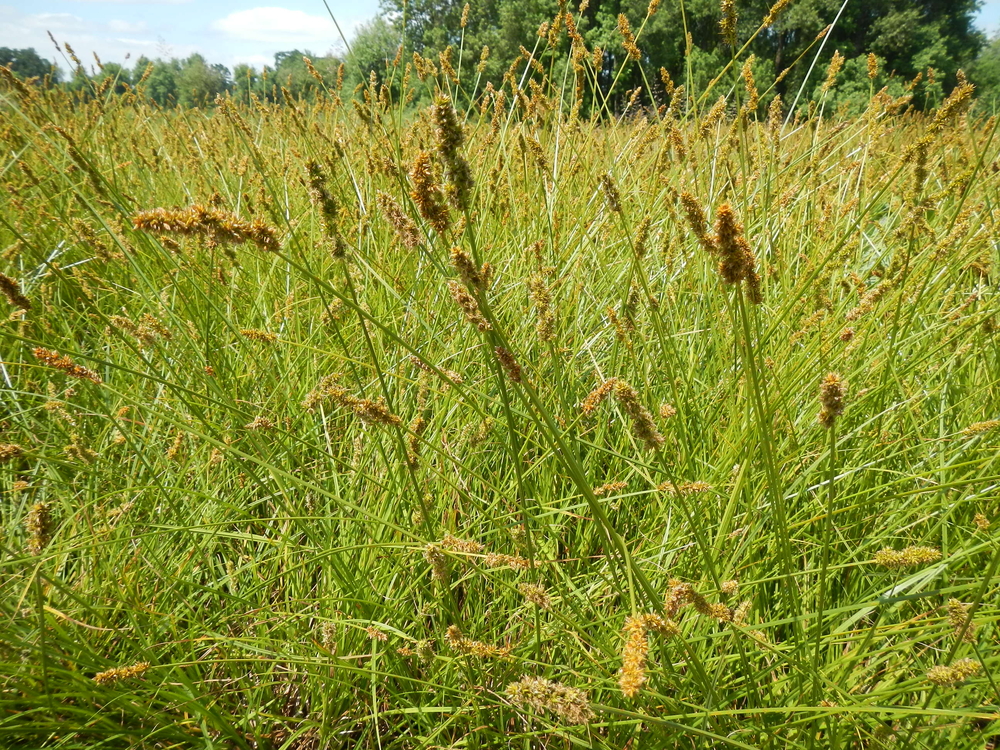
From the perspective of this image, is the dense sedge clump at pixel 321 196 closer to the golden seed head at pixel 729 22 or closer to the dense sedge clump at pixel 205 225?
the dense sedge clump at pixel 205 225

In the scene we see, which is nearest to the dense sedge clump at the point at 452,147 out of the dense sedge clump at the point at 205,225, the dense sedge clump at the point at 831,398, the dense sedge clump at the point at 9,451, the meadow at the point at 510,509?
the meadow at the point at 510,509

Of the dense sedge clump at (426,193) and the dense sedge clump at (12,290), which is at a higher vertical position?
the dense sedge clump at (12,290)

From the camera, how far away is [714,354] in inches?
72.6

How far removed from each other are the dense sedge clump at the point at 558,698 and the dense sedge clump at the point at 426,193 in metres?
0.67

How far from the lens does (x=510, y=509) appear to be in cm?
151

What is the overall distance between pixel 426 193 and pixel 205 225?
0.27m

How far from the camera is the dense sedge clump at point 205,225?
0.58 m

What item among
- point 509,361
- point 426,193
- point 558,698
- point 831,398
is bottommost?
point 558,698

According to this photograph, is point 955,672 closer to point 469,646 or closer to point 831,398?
point 831,398

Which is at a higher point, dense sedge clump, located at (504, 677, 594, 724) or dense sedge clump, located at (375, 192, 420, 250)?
dense sedge clump, located at (375, 192, 420, 250)

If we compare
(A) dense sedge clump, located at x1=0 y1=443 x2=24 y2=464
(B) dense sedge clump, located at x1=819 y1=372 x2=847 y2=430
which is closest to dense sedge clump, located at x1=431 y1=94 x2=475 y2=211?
(B) dense sedge clump, located at x1=819 y1=372 x2=847 y2=430

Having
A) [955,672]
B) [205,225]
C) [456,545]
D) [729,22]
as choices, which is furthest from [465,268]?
[729,22]

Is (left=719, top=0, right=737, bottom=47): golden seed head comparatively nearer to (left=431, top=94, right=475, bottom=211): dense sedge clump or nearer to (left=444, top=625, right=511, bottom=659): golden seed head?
(left=431, top=94, right=475, bottom=211): dense sedge clump

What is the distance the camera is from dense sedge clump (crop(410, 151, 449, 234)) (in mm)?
696
